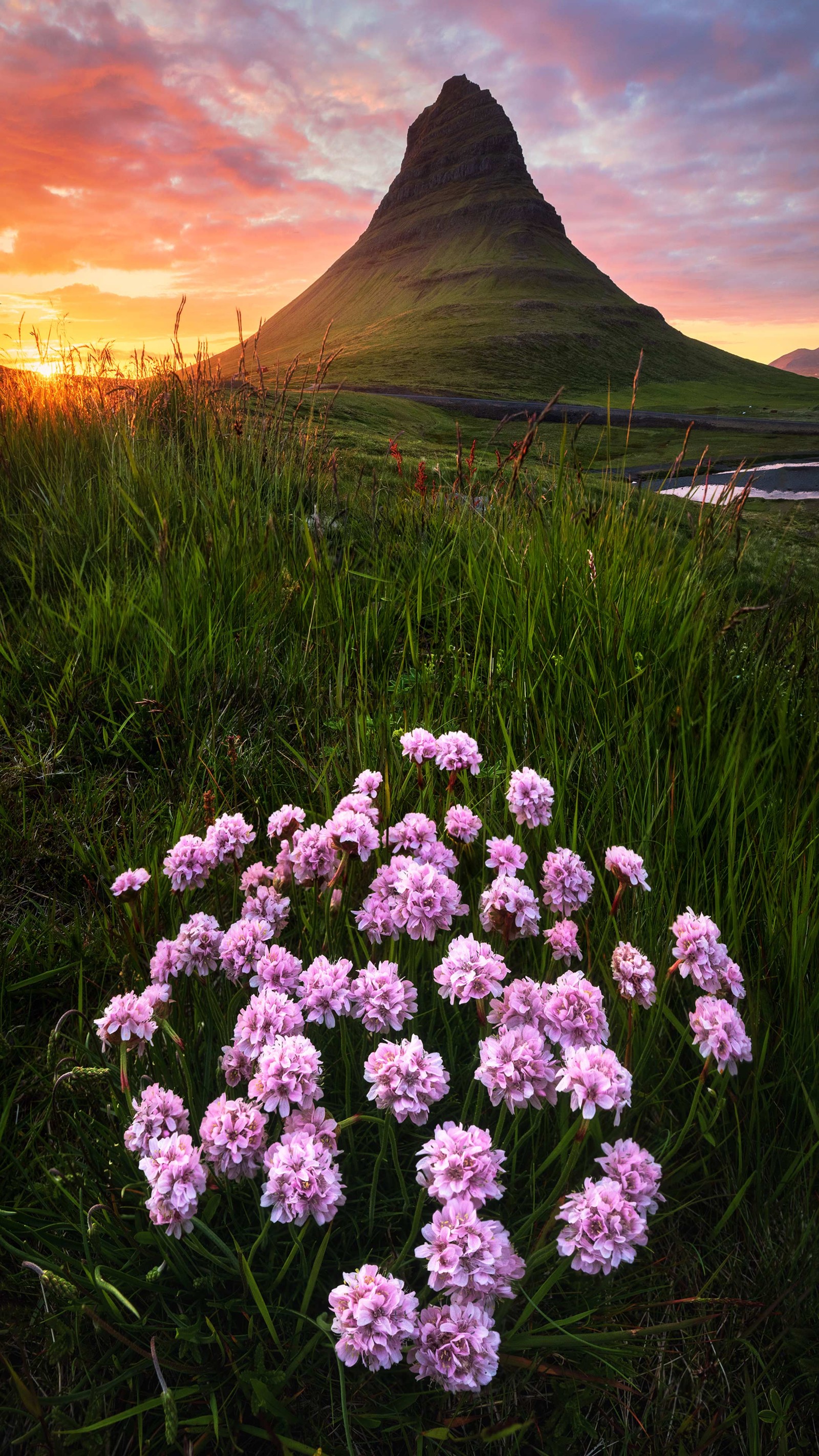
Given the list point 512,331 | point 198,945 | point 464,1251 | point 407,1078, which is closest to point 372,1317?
point 464,1251

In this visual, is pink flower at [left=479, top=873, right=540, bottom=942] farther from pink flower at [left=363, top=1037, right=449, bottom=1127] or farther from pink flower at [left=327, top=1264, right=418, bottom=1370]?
pink flower at [left=327, top=1264, right=418, bottom=1370]

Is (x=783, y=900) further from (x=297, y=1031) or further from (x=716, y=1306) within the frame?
(x=297, y=1031)

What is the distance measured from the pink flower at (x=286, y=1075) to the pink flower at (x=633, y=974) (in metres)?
0.64

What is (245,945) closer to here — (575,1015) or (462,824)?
(462,824)

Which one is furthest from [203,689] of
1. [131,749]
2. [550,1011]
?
[550,1011]

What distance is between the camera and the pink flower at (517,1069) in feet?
4.32

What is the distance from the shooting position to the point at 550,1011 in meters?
1.43

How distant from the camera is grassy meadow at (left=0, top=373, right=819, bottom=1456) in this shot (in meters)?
1.44

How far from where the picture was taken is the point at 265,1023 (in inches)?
56.3

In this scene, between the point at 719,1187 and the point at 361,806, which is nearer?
the point at 719,1187

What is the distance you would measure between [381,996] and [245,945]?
38 cm

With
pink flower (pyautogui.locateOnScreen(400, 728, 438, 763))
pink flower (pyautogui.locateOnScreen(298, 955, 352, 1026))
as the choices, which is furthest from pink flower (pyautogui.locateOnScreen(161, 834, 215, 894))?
pink flower (pyautogui.locateOnScreen(400, 728, 438, 763))

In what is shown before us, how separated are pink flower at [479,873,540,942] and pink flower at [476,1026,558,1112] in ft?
0.95

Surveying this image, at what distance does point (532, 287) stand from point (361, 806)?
607 ft
